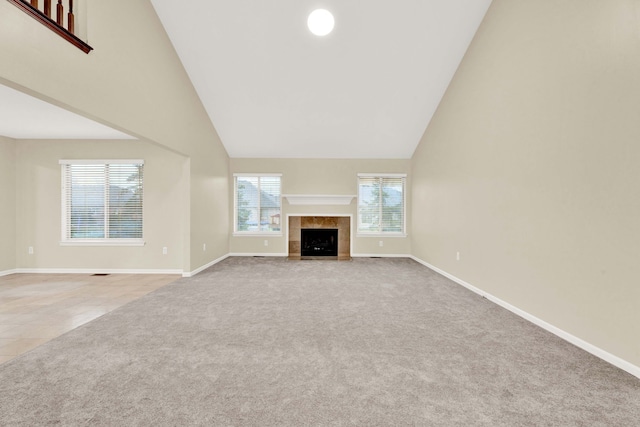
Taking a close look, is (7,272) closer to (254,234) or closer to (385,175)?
(254,234)

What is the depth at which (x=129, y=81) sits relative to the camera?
321 cm

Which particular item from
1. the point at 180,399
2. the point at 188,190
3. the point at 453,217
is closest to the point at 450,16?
the point at 453,217

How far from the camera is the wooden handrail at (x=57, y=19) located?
→ 201 cm

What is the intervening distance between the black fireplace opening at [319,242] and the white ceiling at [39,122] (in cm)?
440

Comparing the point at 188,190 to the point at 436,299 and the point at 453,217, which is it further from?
the point at 453,217

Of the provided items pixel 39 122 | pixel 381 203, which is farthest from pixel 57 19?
pixel 381 203

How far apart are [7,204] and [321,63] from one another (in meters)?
6.20

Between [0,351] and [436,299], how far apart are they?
14.6 ft

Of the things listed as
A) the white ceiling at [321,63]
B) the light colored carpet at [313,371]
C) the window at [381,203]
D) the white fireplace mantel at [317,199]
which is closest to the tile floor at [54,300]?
the light colored carpet at [313,371]

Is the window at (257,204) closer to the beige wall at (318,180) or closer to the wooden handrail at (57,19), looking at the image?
the beige wall at (318,180)

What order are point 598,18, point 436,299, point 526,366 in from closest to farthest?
point 526,366 → point 598,18 → point 436,299

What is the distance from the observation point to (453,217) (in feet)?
15.4

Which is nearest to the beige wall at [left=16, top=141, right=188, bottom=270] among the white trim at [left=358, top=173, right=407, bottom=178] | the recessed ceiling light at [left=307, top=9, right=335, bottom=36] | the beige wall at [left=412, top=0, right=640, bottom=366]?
the recessed ceiling light at [left=307, top=9, right=335, bottom=36]

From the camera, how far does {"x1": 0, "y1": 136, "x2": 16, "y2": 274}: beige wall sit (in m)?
4.91
